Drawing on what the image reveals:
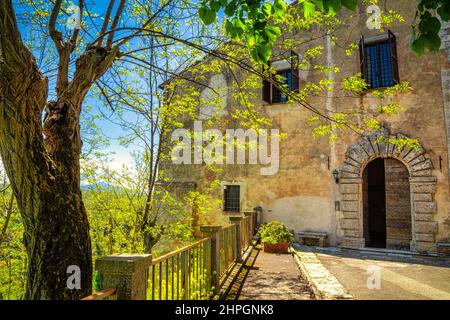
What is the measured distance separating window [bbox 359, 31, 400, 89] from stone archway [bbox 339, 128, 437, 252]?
1968 mm

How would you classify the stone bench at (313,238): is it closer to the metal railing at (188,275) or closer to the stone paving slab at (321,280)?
the stone paving slab at (321,280)

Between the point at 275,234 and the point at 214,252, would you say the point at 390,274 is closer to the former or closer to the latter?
the point at 275,234

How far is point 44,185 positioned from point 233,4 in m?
2.69

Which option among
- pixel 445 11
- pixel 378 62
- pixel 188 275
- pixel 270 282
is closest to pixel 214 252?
pixel 188 275

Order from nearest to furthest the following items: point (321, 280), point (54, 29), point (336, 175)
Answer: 1. point (54, 29)
2. point (321, 280)
3. point (336, 175)

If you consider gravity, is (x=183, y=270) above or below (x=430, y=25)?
below

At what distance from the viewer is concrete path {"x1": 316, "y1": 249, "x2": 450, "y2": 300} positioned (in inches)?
219

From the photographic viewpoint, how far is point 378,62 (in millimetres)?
11023

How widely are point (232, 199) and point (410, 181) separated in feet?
22.6

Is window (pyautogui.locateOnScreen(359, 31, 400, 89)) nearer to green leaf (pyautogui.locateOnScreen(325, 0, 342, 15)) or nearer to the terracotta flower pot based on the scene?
the terracotta flower pot

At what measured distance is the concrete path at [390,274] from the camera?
5566 millimetres

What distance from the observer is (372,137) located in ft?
35.4

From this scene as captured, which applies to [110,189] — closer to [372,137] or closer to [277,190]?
[277,190]
